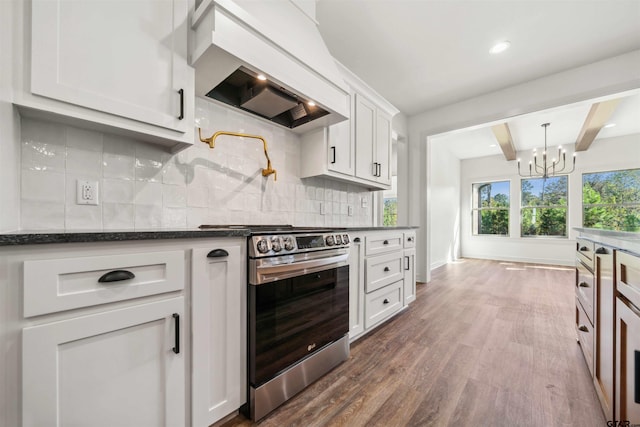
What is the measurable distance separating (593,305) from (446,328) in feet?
3.70

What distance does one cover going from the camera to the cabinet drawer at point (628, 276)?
847 millimetres

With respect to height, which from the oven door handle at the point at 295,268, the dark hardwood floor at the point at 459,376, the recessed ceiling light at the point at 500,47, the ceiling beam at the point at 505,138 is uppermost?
the recessed ceiling light at the point at 500,47

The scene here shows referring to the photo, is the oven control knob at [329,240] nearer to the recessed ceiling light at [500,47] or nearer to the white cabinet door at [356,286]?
the white cabinet door at [356,286]

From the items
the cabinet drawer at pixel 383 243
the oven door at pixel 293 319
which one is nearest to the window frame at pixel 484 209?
the cabinet drawer at pixel 383 243

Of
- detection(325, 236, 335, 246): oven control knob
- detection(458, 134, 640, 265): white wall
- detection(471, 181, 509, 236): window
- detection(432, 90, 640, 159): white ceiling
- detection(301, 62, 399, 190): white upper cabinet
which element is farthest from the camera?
detection(471, 181, 509, 236): window

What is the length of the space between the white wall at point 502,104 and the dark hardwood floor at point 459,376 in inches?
66.6

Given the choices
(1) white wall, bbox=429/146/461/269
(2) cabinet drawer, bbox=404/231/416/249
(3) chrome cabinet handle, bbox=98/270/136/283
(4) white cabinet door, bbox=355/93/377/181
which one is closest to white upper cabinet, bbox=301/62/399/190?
(4) white cabinet door, bbox=355/93/377/181

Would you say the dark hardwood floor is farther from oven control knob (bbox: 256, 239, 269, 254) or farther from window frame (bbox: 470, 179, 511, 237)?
window frame (bbox: 470, 179, 511, 237)

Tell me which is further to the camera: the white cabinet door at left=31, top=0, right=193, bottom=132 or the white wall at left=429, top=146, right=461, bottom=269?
the white wall at left=429, top=146, right=461, bottom=269

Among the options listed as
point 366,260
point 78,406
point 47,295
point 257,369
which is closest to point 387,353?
point 366,260

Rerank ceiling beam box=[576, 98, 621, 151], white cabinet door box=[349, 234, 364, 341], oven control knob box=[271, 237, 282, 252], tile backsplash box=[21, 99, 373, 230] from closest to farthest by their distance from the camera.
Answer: tile backsplash box=[21, 99, 373, 230] < oven control knob box=[271, 237, 282, 252] < white cabinet door box=[349, 234, 364, 341] < ceiling beam box=[576, 98, 621, 151]

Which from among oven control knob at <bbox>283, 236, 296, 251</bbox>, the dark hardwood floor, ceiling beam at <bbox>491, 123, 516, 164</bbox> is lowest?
the dark hardwood floor

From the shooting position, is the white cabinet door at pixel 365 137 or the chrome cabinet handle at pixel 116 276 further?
the white cabinet door at pixel 365 137

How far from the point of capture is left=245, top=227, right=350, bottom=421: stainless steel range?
4.05ft
